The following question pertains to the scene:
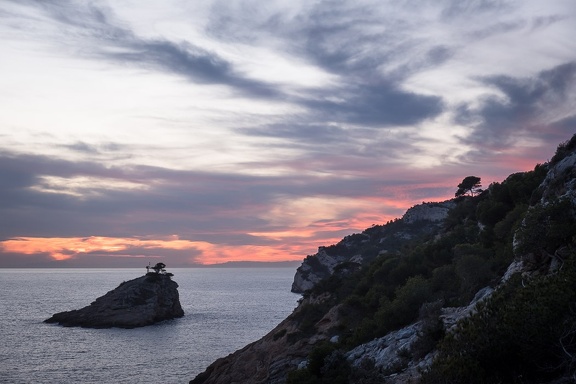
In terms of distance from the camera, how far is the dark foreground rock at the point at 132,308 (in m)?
117

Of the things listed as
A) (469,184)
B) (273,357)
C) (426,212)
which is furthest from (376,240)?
(273,357)

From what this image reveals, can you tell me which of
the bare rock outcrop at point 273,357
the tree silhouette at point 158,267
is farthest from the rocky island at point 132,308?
the bare rock outcrop at point 273,357

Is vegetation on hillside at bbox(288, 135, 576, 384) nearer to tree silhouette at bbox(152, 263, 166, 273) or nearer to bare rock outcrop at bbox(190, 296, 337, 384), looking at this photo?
bare rock outcrop at bbox(190, 296, 337, 384)

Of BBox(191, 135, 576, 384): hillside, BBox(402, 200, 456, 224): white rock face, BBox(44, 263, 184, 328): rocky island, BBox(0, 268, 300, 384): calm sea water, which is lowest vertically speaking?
BBox(0, 268, 300, 384): calm sea water

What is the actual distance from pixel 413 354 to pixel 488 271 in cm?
965

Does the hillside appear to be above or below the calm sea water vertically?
above

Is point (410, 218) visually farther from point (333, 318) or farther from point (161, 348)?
point (333, 318)

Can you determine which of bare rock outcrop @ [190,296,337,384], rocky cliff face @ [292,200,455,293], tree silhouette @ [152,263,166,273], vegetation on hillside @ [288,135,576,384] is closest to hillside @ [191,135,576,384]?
vegetation on hillside @ [288,135,576,384]

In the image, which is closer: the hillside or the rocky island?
the hillside

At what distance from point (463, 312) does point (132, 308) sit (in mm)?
110718

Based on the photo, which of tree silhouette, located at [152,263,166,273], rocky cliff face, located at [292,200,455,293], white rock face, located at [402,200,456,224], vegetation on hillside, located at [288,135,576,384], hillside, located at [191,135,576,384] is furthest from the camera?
tree silhouette, located at [152,263,166,273]

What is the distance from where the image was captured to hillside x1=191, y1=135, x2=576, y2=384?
15.9 metres

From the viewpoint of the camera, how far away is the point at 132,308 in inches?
4840

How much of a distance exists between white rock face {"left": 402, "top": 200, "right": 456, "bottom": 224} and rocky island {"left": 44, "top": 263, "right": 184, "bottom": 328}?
72.0m
